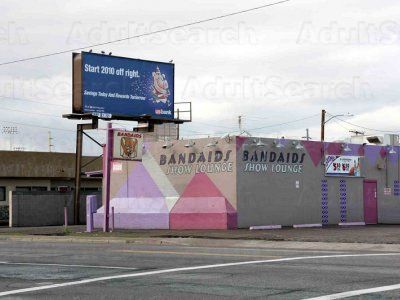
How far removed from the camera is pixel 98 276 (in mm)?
12617

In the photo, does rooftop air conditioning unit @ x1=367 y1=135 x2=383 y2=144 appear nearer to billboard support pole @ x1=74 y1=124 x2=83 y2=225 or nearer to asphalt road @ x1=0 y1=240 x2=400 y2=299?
billboard support pole @ x1=74 y1=124 x2=83 y2=225

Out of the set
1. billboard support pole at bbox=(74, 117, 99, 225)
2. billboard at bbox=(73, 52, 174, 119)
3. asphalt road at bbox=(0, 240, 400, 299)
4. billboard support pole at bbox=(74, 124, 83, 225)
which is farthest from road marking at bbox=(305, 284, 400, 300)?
billboard support pole at bbox=(74, 124, 83, 225)

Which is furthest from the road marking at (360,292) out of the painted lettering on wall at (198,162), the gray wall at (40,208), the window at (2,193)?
the window at (2,193)

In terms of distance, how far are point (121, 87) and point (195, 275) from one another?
80.7 ft

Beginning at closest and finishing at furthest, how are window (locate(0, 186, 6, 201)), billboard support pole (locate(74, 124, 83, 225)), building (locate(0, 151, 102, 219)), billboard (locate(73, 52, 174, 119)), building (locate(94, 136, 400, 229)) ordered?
1. building (locate(94, 136, 400, 229))
2. billboard (locate(73, 52, 174, 119))
3. billboard support pole (locate(74, 124, 83, 225))
4. building (locate(0, 151, 102, 219))
5. window (locate(0, 186, 6, 201))

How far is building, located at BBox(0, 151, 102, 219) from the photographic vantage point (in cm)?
4588

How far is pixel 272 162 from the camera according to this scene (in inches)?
1208

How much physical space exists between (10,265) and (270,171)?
56.1 ft

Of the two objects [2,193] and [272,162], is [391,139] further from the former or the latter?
[2,193]

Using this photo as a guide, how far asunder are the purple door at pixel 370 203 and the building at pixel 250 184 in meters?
0.05

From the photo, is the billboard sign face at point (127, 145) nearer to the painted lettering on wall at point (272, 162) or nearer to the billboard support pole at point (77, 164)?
the painted lettering on wall at point (272, 162)

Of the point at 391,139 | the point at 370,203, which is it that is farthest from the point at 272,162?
the point at 391,139

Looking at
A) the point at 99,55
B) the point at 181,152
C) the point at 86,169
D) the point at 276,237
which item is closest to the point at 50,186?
the point at 86,169

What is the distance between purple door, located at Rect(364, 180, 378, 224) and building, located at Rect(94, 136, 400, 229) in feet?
0.17
